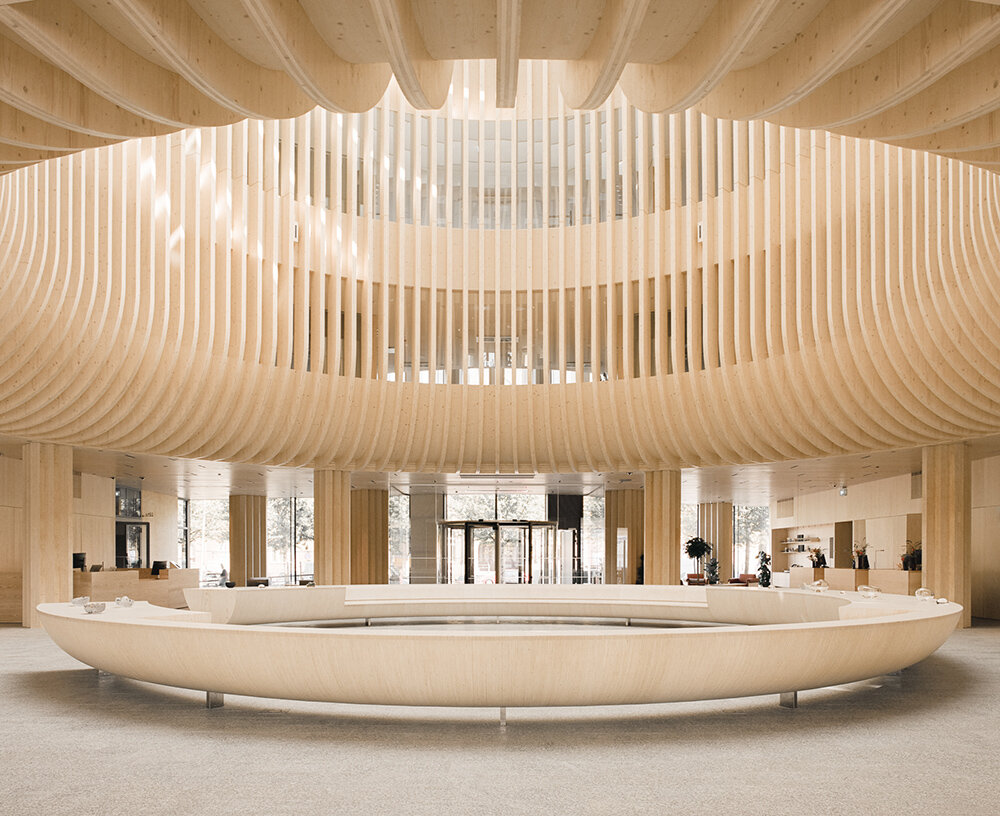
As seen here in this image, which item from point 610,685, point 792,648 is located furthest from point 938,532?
point 610,685

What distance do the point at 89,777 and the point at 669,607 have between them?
9.89 m

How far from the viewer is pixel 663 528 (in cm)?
1867

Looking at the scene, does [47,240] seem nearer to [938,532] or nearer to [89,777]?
[89,777]

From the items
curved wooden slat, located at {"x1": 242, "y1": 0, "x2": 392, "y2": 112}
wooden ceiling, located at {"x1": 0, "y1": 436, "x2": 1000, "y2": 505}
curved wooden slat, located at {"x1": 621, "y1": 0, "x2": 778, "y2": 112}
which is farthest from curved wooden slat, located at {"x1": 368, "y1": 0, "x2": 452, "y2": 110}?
wooden ceiling, located at {"x1": 0, "y1": 436, "x2": 1000, "y2": 505}

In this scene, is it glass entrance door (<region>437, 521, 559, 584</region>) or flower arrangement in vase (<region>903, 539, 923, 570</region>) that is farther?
glass entrance door (<region>437, 521, 559, 584</region>)

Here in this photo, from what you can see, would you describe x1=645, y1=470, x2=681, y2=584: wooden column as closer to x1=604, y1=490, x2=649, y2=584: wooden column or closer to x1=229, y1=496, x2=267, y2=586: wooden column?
x1=604, y1=490, x2=649, y2=584: wooden column

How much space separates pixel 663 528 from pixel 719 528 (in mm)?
11354

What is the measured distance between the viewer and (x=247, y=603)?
42.7 ft

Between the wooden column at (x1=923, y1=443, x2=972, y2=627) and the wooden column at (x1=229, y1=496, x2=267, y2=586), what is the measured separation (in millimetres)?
17507

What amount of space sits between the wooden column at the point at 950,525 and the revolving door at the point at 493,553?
9572 mm

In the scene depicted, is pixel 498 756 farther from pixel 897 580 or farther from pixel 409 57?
pixel 897 580

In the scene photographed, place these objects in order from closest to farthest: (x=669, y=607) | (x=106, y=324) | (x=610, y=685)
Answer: (x=610, y=685) < (x=106, y=324) < (x=669, y=607)

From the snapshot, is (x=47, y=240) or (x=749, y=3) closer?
(x=749, y=3)

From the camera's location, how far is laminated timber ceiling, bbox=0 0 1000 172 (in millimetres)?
3959
